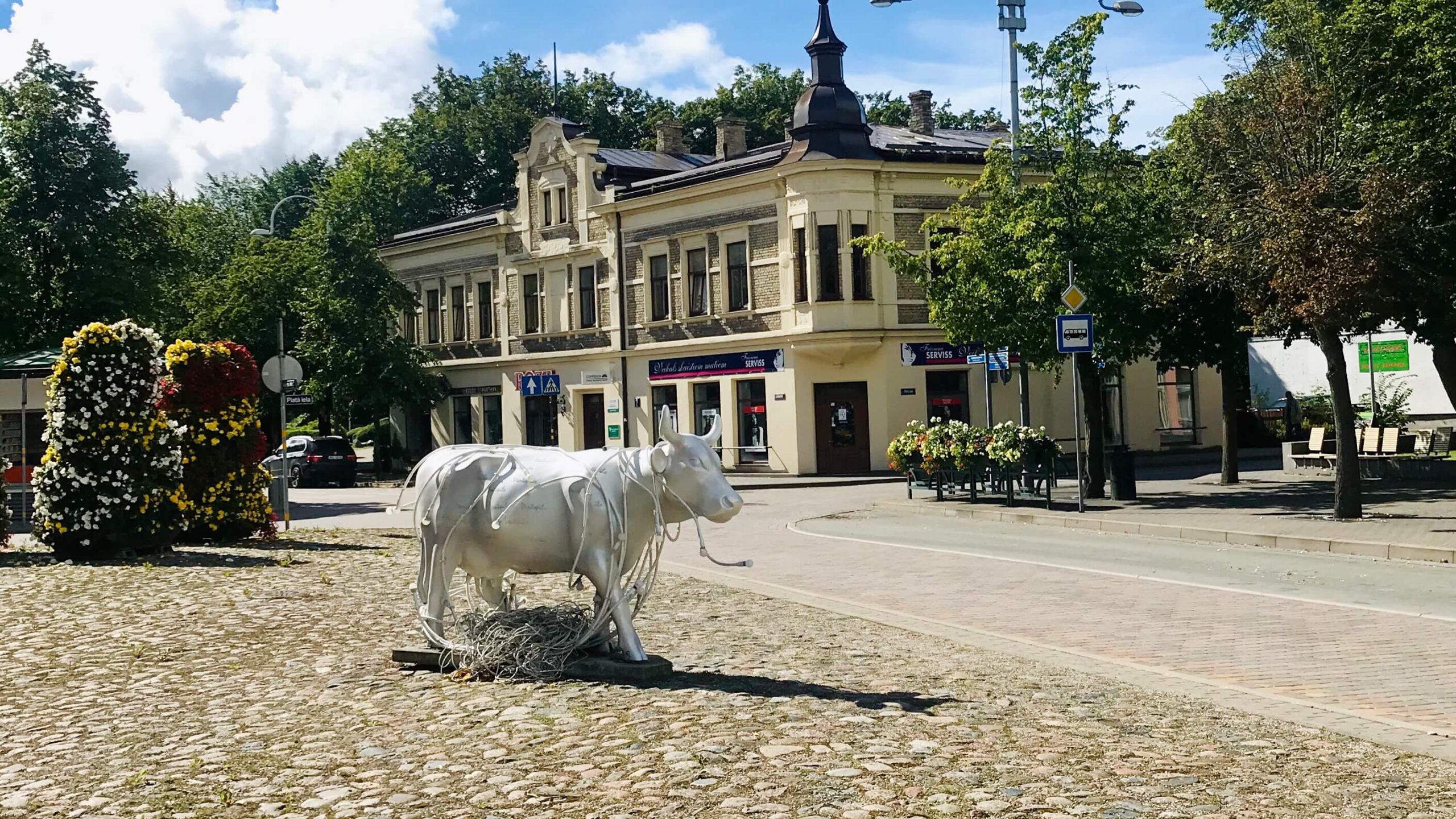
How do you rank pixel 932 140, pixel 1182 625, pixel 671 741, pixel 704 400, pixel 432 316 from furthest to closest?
pixel 432 316, pixel 704 400, pixel 932 140, pixel 1182 625, pixel 671 741

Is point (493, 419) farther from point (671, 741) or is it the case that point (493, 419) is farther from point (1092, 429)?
point (671, 741)

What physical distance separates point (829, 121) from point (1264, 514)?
21030 millimetres

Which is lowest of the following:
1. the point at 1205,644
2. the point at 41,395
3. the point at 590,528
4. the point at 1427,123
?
the point at 1205,644

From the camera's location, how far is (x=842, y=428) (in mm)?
39312

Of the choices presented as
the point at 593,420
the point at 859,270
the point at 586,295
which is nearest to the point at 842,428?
the point at 859,270

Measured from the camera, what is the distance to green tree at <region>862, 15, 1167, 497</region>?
2395 centimetres

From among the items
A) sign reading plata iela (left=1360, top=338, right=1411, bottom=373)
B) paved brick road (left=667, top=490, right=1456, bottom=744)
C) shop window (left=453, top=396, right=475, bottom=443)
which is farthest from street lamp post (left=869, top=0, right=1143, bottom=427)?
shop window (left=453, top=396, right=475, bottom=443)

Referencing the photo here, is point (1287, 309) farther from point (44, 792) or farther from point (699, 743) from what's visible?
point (44, 792)

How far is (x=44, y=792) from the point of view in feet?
19.8

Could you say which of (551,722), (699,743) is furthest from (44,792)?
(699,743)

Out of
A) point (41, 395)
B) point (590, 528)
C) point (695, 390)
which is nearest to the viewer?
point (590, 528)

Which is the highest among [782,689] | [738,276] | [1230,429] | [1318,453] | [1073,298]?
[738,276]

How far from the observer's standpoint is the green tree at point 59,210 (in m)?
36.9

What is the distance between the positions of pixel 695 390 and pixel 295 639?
108ft
